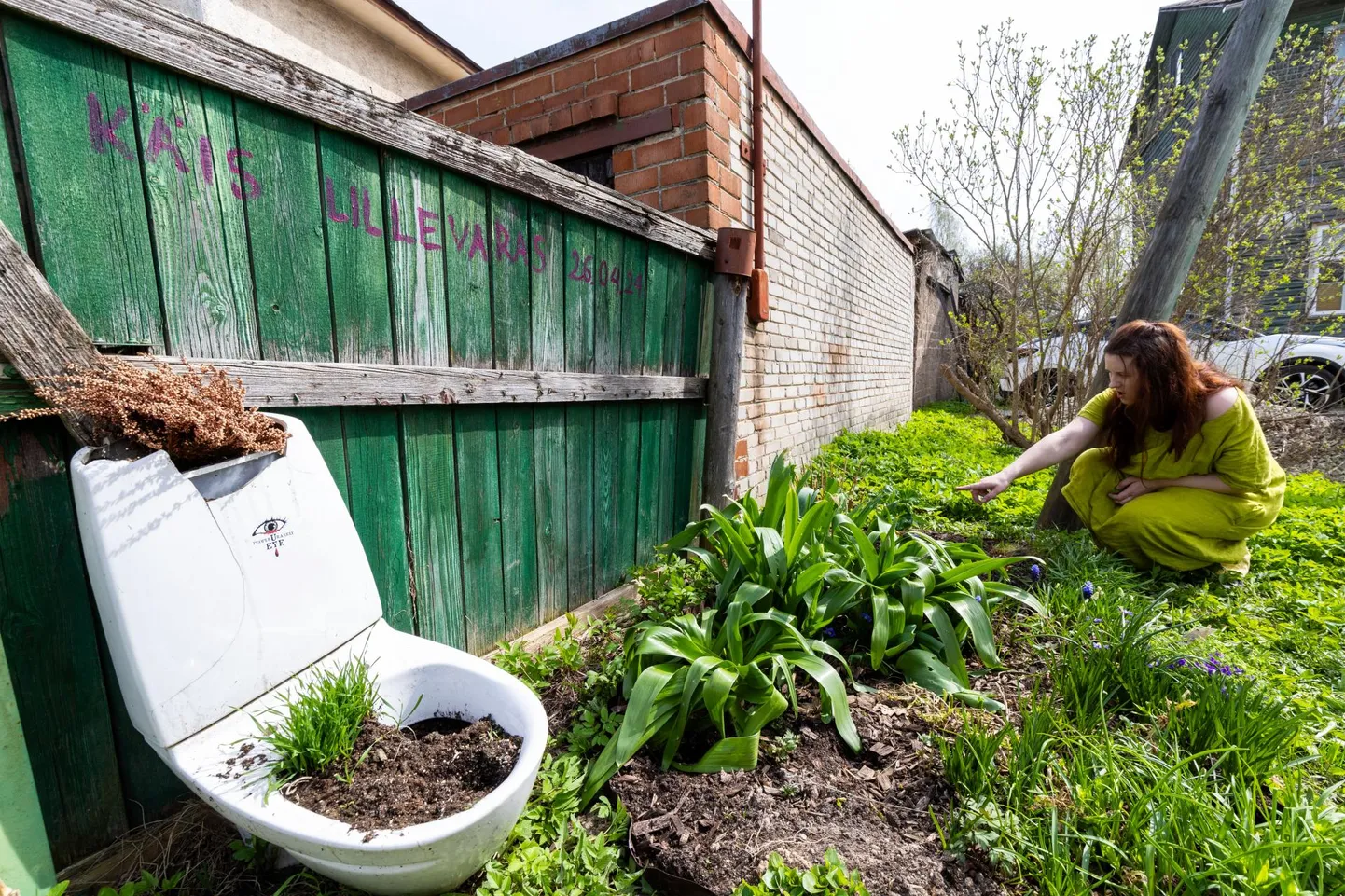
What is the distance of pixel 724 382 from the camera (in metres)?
3.21

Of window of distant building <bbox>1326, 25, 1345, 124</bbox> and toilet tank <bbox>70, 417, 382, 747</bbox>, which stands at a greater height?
window of distant building <bbox>1326, 25, 1345, 124</bbox>

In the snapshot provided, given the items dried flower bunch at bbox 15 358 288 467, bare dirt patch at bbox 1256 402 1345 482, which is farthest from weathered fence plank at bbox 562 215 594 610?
bare dirt patch at bbox 1256 402 1345 482

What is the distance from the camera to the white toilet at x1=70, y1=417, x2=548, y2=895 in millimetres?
1060

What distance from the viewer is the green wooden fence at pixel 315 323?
3.92 feet

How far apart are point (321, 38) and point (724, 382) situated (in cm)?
582

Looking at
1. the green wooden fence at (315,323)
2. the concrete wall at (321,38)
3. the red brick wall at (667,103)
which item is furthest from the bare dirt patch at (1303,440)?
the concrete wall at (321,38)

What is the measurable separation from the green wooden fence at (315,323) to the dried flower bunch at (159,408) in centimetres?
10

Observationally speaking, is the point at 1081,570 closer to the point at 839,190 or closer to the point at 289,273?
the point at 289,273

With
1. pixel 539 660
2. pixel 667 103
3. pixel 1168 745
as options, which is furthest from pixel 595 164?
pixel 1168 745

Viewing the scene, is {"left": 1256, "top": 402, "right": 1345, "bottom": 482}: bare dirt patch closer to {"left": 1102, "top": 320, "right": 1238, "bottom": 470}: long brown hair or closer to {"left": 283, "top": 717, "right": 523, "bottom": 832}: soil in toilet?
{"left": 1102, "top": 320, "right": 1238, "bottom": 470}: long brown hair

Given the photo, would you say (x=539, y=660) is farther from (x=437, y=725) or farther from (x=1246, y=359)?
(x=1246, y=359)

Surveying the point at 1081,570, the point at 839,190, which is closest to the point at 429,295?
the point at 1081,570

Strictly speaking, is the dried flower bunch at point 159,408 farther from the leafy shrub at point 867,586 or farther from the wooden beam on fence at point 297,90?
the leafy shrub at point 867,586

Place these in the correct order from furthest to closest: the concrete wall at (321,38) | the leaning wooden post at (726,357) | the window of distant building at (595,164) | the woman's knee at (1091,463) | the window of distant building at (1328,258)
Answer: the window of distant building at (1328,258), the concrete wall at (321,38), the window of distant building at (595,164), the woman's knee at (1091,463), the leaning wooden post at (726,357)
